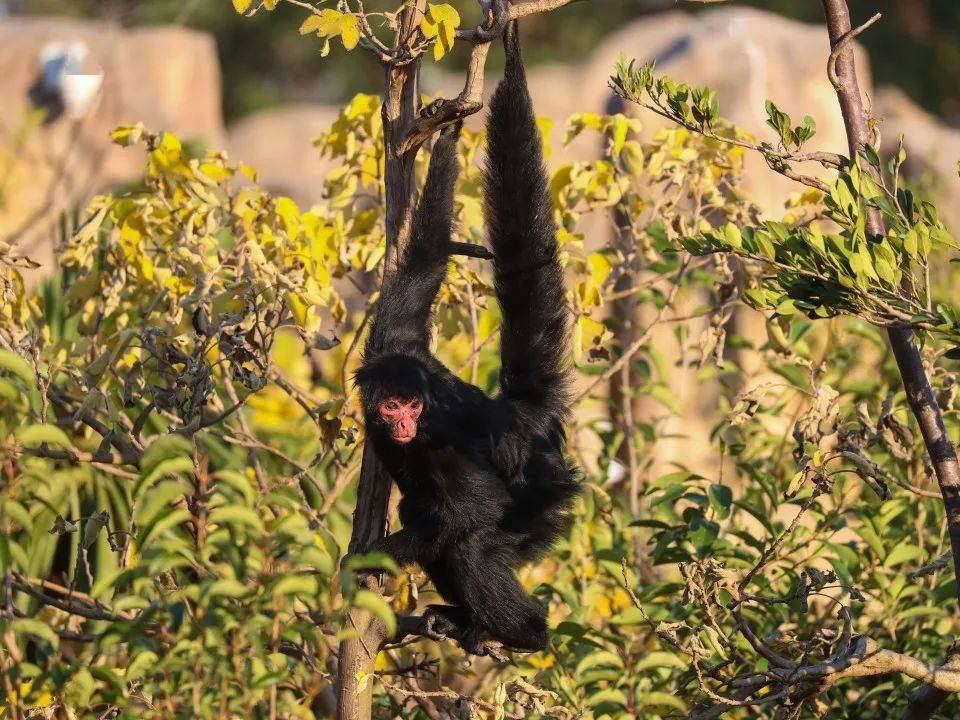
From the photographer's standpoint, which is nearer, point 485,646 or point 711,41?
point 485,646

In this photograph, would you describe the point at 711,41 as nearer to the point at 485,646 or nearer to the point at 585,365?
the point at 585,365

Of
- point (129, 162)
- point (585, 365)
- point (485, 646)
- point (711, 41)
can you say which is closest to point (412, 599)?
point (485, 646)

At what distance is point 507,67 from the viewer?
9.32 ft

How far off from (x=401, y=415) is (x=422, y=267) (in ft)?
1.27

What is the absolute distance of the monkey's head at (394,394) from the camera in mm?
2990

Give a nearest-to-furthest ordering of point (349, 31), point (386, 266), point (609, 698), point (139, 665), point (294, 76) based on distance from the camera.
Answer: point (139, 665)
point (349, 31)
point (386, 266)
point (609, 698)
point (294, 76)

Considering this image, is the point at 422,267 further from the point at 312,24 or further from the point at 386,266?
the point at 312,24

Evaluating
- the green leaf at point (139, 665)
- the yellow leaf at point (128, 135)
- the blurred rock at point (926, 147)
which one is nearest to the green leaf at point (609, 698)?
the green leaf at point (139, 665)

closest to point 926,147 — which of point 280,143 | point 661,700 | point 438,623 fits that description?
point 280,143

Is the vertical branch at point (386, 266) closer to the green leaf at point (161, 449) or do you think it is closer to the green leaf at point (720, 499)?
the green leaf at point (161, 449)

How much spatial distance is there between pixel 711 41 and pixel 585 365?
6945mm

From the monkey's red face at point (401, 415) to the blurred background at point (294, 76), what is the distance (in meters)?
2.22

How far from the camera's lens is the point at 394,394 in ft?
9.80

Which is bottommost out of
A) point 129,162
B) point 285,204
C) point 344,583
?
point 344,583
